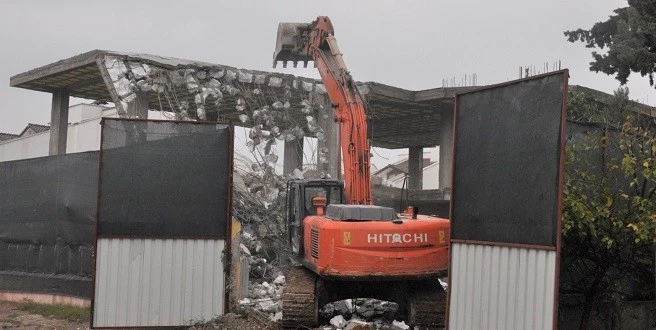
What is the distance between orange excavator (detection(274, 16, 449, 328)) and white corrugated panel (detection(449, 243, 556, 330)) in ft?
7.26

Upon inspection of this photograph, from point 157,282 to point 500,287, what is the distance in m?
4.44

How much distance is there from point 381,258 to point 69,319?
18.1ft

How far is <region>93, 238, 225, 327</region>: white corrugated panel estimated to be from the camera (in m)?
9.83

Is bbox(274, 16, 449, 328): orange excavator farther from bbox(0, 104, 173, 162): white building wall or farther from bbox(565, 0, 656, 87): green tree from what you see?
bbox(0, 104, 173, 162): white building wall

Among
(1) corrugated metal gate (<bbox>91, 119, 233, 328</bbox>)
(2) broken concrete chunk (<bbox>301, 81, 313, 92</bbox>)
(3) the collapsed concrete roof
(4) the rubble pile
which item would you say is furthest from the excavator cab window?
(2) broken concrete chunk (<bbox>301, 81, 313, 92</bbox>)

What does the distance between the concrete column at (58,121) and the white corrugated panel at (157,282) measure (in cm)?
1581

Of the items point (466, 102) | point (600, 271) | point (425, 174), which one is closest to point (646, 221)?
point (600, 271)

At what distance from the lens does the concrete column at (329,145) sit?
21.3 metres

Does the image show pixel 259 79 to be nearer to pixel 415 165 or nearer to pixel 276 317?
pixel 276 317

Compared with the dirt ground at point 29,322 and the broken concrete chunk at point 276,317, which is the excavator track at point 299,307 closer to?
the broken concrete chunk at point 276,317

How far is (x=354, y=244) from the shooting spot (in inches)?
417

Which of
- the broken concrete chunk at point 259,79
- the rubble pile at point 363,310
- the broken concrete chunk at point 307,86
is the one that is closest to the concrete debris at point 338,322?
the rubble pile at point 363,310

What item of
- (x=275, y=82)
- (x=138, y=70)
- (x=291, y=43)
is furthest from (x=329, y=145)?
(x=291, y=43)

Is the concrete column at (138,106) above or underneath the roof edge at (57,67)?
underneath
